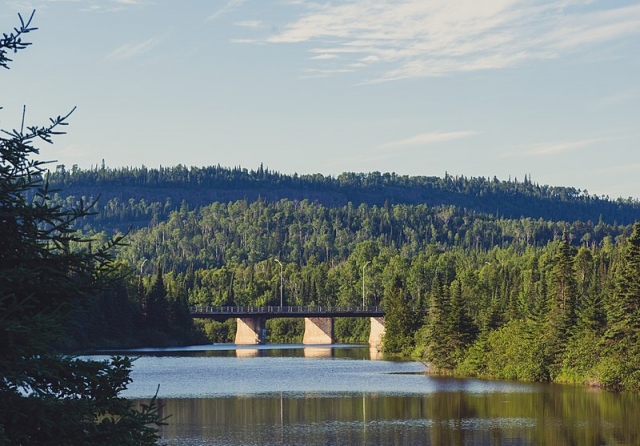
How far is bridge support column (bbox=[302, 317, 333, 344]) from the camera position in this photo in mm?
187125

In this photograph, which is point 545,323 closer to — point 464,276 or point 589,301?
point 589,301

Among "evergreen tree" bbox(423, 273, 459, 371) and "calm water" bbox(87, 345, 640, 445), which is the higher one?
"evergreen tree" bbox(423, 273, 459, 371)

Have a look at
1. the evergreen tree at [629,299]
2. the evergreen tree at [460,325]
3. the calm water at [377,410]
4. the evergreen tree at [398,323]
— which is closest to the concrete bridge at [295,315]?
the evergreen tree at [398,323]

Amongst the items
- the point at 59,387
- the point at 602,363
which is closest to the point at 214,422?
the point at 602,363

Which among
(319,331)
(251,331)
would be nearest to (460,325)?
(251,331)

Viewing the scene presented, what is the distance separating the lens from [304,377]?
293 feet

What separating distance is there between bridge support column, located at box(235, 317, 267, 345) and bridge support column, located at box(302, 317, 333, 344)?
1029cm

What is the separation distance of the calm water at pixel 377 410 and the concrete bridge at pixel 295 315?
6531 cm

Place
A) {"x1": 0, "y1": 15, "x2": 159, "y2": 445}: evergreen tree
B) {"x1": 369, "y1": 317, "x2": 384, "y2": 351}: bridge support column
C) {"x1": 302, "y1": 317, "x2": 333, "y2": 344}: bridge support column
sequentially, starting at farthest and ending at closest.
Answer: {"x1": 302, "y1": 317, "x2": 333, "y2": 344}: bridge support column
{"x1": 369, "y1": 317, "x2": 384, "y2": 351}: bridge support column
{"x1": 0, "y1": 15, "x2": 159, "y2": 445}: evergreen tree

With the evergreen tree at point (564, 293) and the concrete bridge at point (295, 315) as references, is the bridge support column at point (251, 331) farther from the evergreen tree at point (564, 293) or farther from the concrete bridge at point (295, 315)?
the evergreen tree at point (564, 293)

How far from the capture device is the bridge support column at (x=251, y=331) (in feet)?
589

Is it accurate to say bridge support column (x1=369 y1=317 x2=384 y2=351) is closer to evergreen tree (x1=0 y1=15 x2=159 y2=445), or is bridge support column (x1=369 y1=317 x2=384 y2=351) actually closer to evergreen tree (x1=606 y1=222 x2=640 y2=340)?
evergreen tree (x1=606 y1=222 x2=640 y2=340)

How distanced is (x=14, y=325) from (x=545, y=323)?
2869 inches

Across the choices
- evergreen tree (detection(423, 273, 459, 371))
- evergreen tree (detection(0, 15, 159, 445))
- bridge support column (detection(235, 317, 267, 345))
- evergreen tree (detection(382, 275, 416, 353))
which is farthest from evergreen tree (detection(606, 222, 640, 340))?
bridge support column (detection(235, 317, 267, 345))
